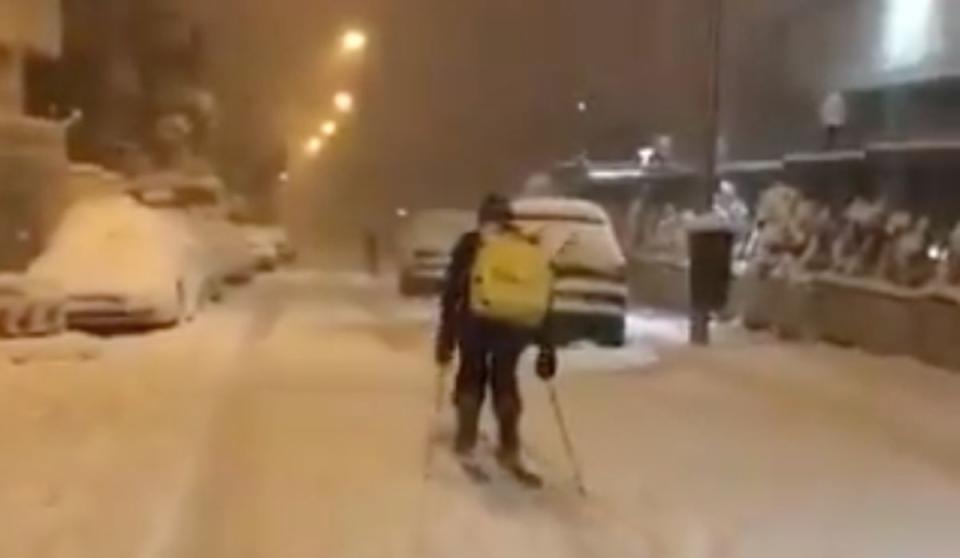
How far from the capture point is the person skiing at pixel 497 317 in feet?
40.5

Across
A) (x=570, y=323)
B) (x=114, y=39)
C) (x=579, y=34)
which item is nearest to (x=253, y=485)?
(x=570, y=323)

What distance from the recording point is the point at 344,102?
5509 cm

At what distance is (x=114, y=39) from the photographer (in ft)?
161

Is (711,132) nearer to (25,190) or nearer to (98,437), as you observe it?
(25,190)

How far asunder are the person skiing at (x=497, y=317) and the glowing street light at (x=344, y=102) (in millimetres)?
41511

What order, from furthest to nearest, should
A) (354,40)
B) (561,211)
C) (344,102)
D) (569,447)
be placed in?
(344,102), (354,40), (561,211), (569,447)

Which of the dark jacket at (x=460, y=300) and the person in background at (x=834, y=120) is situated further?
the person in background at (x=834, y=120)

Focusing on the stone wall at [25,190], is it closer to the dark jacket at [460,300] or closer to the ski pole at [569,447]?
the ski pole at [569,447]

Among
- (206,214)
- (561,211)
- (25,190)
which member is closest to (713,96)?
(561,211)

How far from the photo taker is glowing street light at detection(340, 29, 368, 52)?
159ft

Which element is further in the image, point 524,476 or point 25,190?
point 25,190

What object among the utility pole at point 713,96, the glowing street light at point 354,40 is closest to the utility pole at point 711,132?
the utility pole at point 713,96

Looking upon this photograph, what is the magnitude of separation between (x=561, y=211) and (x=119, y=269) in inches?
226

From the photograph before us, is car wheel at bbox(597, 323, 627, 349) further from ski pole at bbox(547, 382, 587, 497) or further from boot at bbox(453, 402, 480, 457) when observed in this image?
boot at bbox(453, 402, 480, 457)
